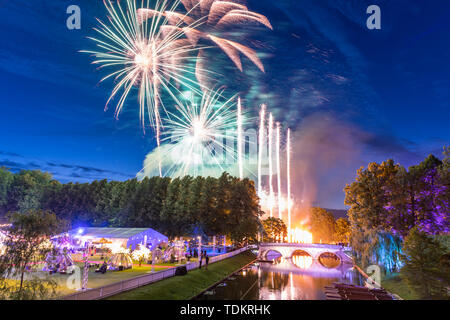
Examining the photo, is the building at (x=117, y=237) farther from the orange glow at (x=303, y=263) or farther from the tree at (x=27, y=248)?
the orange glow at (x=303, y=263)

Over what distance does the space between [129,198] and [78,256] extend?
145 ft

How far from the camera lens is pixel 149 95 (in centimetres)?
4600

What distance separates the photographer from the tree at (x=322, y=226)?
156250 millimetres

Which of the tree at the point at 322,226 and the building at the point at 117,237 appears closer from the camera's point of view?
the building at the point at 117,237

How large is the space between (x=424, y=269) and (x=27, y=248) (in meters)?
39.4

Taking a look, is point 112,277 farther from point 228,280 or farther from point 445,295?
point 445,295

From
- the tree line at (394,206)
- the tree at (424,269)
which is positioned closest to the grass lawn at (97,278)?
the tree at (424,269)

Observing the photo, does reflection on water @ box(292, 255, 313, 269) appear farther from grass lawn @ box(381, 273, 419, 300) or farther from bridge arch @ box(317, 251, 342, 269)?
grass lawn @ box(381, 273, 419, 300)

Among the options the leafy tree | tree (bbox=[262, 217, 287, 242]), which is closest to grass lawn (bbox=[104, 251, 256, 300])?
the leafy tree

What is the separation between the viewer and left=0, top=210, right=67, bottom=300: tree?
1911 cm

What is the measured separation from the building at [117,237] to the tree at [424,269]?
152ft

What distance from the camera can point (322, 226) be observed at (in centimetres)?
15775

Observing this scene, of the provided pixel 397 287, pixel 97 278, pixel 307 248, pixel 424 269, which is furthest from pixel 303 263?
pixel 97 278

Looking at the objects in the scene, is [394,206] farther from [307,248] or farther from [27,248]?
[27,248]
